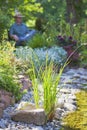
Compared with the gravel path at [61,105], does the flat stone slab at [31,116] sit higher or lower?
higher

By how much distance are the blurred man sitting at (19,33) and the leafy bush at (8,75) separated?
363cm

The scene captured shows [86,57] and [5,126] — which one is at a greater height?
[5,126]

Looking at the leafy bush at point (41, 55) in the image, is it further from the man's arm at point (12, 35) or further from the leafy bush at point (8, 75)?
the man's arm at point (12, 35)

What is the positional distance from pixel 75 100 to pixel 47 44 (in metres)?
3.70

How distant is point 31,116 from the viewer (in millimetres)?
4473

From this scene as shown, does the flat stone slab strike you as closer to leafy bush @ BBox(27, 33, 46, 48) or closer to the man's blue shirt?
leafy bush @ BBox(27, 33, 46, 48)

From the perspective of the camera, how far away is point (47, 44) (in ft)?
30.5

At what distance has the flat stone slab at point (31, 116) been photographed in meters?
4.46

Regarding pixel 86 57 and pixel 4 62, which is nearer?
pixel 4 62

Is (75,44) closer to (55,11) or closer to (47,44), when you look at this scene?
(47,44)

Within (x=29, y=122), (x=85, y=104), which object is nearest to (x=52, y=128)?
(x=29, y=122)

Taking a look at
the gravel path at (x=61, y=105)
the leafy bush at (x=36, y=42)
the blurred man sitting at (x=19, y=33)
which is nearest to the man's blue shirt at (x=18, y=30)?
the blurred man sitting at (x=19, y=33)

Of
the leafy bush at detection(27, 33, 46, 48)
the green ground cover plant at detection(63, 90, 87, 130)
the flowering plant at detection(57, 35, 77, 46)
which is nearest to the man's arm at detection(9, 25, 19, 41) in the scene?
the leafy bush at detection(27, 33, 46, 48)

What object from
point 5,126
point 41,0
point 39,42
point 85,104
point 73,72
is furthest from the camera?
point 41,0
